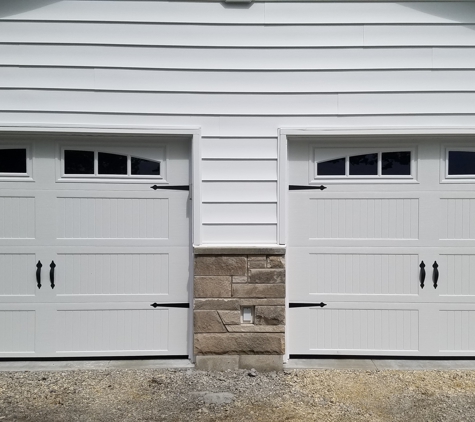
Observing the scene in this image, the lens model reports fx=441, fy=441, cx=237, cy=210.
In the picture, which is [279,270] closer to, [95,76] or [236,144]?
[236,144]

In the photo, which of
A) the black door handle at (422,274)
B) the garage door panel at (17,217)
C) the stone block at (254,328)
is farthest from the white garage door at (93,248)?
the black door handle at (422,274)

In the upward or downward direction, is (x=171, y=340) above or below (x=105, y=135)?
below

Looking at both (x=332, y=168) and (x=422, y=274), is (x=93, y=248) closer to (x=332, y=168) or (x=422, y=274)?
(x=332, y=168)

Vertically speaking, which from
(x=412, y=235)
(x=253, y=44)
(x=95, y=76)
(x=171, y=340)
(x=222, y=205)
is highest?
(x=253, y=44)

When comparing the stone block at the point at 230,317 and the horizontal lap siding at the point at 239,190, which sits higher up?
the horizontal lap siding at the point at 239,190

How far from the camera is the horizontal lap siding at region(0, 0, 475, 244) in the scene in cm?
404

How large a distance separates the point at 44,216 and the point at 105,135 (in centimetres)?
96

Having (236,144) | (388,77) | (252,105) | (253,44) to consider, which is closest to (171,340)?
(236,144)

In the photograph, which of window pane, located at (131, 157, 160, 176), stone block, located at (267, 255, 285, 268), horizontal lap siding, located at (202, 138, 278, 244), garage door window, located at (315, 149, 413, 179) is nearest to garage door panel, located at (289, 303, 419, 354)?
stone block, located at (267, 255, 285, 268)

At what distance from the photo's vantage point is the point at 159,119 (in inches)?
160

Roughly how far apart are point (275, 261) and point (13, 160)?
264cm

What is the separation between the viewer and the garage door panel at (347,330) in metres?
4.21

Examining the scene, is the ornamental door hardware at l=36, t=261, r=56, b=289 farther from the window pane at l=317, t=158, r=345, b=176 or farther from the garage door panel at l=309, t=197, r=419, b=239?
the window pane at l=317, t=158, r=345, b=176

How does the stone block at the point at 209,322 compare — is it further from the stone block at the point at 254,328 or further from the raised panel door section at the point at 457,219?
the raised panel door section at the point at 457,219
